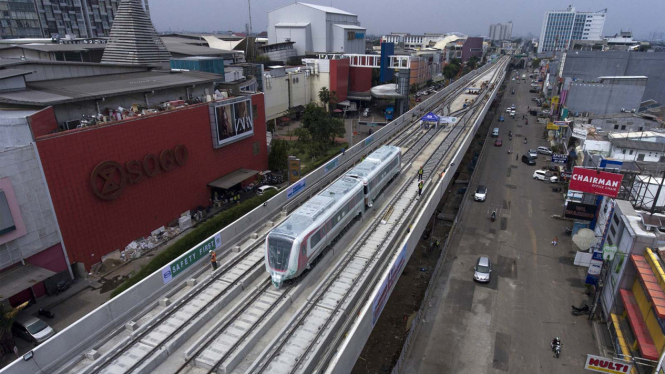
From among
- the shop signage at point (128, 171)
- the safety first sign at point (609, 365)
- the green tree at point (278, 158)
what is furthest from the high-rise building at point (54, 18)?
the safety first sign at point (609, 365)

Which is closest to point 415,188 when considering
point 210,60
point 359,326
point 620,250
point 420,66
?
point 620,250

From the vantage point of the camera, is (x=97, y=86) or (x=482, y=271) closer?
(x=482, y=271)

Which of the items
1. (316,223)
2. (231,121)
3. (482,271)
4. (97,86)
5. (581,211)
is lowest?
(482,271)

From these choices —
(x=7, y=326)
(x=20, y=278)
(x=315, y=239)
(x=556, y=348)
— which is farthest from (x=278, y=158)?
(x=556, y=348)

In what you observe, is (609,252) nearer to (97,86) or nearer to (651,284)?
(651,284)

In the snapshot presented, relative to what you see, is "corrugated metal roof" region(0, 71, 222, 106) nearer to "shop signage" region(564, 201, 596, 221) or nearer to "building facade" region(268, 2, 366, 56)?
"shop signage" region(564, 201, 596, 221)

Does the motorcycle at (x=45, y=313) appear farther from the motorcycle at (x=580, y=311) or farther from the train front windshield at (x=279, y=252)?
the motorcycle at (x=580, y=311)
